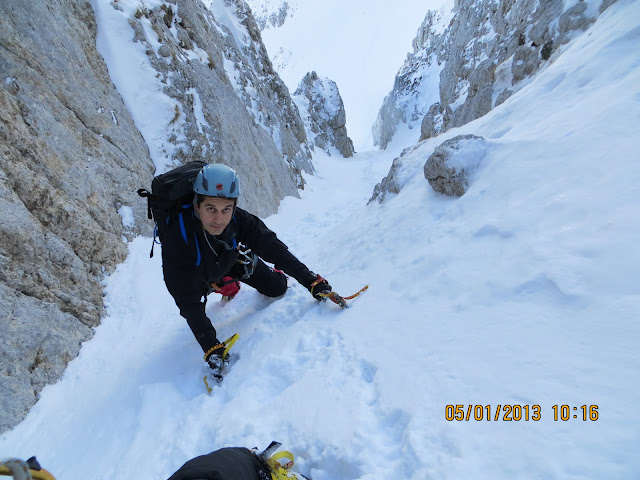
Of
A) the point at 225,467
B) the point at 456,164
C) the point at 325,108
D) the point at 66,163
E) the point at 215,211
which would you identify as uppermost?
the point at 325,108

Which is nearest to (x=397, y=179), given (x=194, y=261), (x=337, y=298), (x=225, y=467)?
(x=337, y=298)

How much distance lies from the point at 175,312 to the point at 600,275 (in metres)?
5.44

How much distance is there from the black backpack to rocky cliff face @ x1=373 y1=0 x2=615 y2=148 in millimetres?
12885

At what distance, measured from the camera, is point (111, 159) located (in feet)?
23.0

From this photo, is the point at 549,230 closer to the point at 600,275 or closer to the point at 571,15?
the point at 600,275

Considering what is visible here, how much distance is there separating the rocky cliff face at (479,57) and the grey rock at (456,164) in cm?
881

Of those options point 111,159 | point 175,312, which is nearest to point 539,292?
point 175,312

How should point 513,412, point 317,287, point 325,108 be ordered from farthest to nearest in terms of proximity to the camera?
point 325,108 → point 317,287 → point 513,412

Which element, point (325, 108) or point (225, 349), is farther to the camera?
point (325, 108)

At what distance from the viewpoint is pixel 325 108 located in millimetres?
50688

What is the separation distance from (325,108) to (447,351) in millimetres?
52688

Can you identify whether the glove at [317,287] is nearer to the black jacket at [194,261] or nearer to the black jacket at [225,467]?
the black jacket at [194,261]

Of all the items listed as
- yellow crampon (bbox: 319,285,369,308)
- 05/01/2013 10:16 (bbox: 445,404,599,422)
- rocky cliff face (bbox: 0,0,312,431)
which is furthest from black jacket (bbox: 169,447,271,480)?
rocky cliff face (bbox: 0,0,312,431)

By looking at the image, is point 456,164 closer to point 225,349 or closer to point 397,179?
point 397,179
